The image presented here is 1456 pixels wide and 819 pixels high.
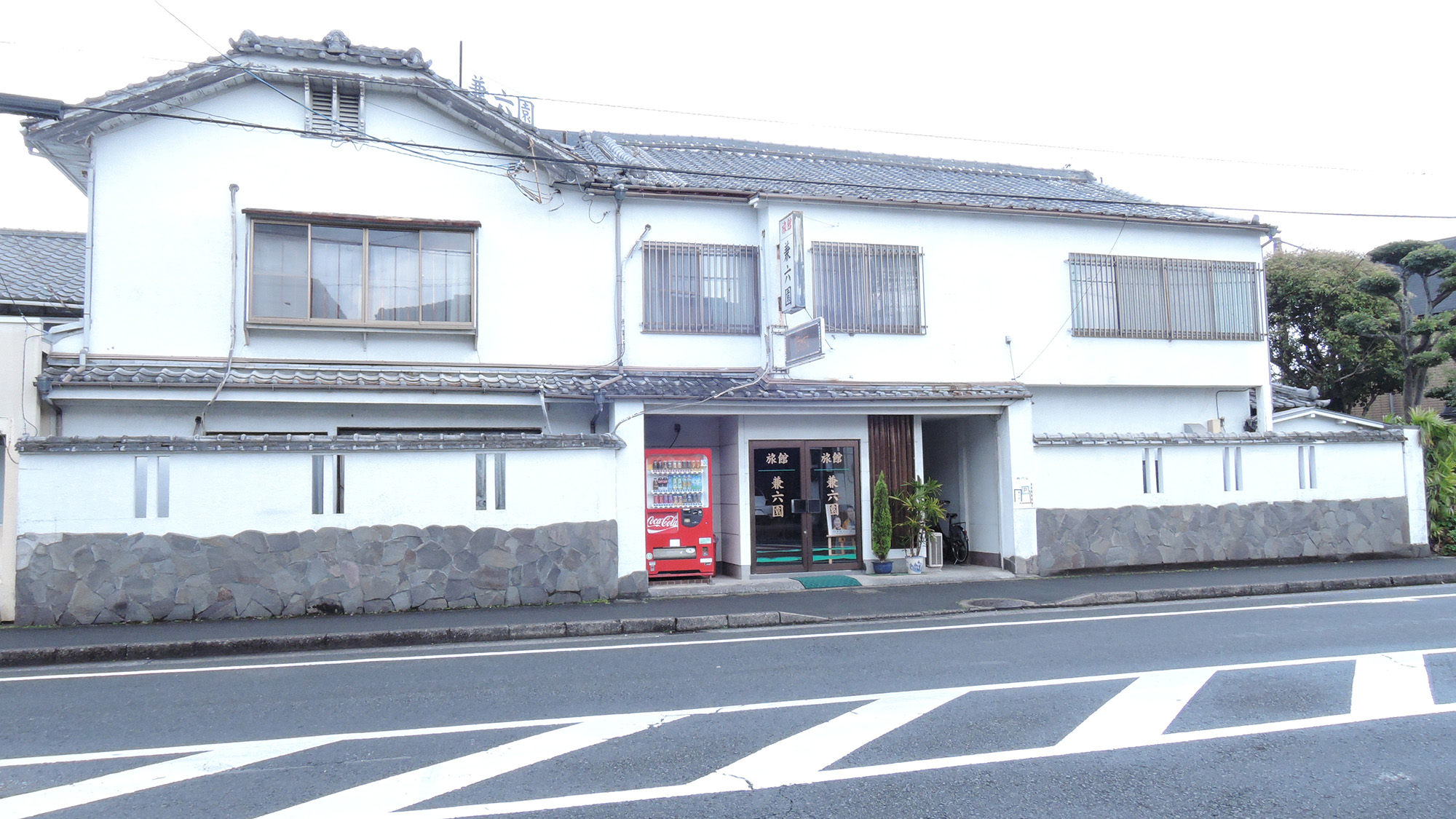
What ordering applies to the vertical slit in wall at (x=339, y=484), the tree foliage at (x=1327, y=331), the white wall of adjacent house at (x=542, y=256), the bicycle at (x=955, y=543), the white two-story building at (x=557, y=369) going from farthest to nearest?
1. the tree foliage at (x=1327, y=331)
2. the bicycle at (x=955, y=543)
3. the white wall of adjacent house at (x=542, y=256)
4. the vertical slit in wall at (x=339, y=484)
5. the white two-story building at (x=557, y=369)

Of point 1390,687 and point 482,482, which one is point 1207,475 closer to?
point 1390,687

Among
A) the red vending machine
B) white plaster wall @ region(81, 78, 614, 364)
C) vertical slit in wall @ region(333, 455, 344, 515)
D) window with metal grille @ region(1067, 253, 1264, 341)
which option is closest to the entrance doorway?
the red vending machine

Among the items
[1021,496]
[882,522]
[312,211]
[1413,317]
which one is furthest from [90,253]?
[1413,317]

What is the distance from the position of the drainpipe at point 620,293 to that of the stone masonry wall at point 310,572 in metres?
3.12

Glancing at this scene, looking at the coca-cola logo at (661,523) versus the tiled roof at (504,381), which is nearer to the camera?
the tiled roof at (504,381)

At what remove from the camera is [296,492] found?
11531 mm

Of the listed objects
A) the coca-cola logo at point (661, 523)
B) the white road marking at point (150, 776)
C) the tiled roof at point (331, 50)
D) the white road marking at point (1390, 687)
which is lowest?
the white road marking at point (1390, 687)

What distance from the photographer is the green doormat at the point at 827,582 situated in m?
13.9

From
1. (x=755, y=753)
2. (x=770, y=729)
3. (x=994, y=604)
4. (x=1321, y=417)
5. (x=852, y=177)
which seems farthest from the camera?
(x=852, y=177)

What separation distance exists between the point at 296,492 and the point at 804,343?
7218mm

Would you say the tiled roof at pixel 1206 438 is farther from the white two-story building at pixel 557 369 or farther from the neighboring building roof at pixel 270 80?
the neighboring building roof at pixel 270 80

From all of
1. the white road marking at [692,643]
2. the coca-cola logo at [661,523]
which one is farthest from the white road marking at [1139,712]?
the coca-cola logo at [661,523]

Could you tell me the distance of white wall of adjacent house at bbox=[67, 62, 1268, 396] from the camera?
12891mm

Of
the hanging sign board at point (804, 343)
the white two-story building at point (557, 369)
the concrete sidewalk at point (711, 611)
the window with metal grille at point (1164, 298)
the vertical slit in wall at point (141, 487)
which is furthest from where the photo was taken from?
the window with metal grille at point (1164, 298)
